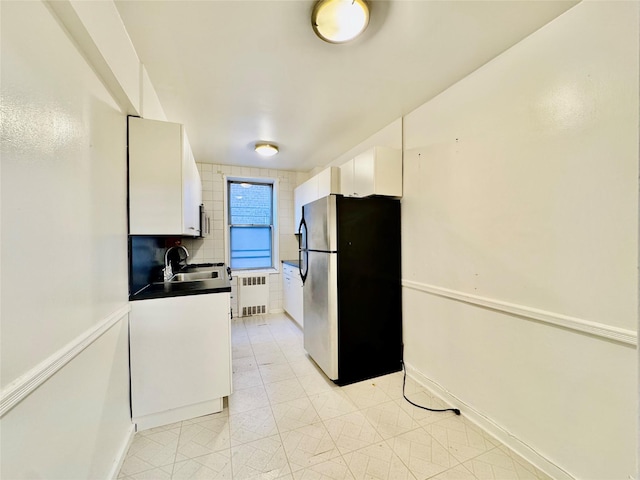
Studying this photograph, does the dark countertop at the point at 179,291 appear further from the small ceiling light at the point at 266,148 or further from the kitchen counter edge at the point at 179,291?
the small ceiling light at the point at 266,148

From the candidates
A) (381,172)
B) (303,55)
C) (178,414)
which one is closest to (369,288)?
(381,172)

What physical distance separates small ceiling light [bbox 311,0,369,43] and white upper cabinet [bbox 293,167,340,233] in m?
1.74

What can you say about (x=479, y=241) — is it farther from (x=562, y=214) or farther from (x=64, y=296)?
(x=64, y=296)

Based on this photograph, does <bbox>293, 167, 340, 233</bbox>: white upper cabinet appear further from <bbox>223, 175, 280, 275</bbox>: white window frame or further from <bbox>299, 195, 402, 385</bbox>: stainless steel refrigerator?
<bbox>299, 195, 402, 385</bbox>: stainless steel refrigerator

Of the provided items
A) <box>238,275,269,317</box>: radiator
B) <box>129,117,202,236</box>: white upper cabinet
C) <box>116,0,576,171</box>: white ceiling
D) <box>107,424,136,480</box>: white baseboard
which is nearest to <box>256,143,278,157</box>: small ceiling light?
<box>116,0,576,171</box>: white ceiling

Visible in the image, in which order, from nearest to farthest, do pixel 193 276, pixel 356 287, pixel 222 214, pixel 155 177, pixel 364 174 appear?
1. pixel 155 177
2. pixel 356 287
3. pixel 364 174
4. pixel 193 276
5. pixel 222 214

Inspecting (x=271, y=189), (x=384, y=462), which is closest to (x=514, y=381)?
(x=384, y=462)

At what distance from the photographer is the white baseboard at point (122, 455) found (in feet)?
4.32

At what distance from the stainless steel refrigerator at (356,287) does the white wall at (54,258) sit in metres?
1.48

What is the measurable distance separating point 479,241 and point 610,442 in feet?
3.63

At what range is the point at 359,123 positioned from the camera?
8.51 feet

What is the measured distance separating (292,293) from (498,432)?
275cm

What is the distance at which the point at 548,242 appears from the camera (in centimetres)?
137

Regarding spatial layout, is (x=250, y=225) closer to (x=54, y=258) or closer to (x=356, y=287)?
(x=356, y=287)
